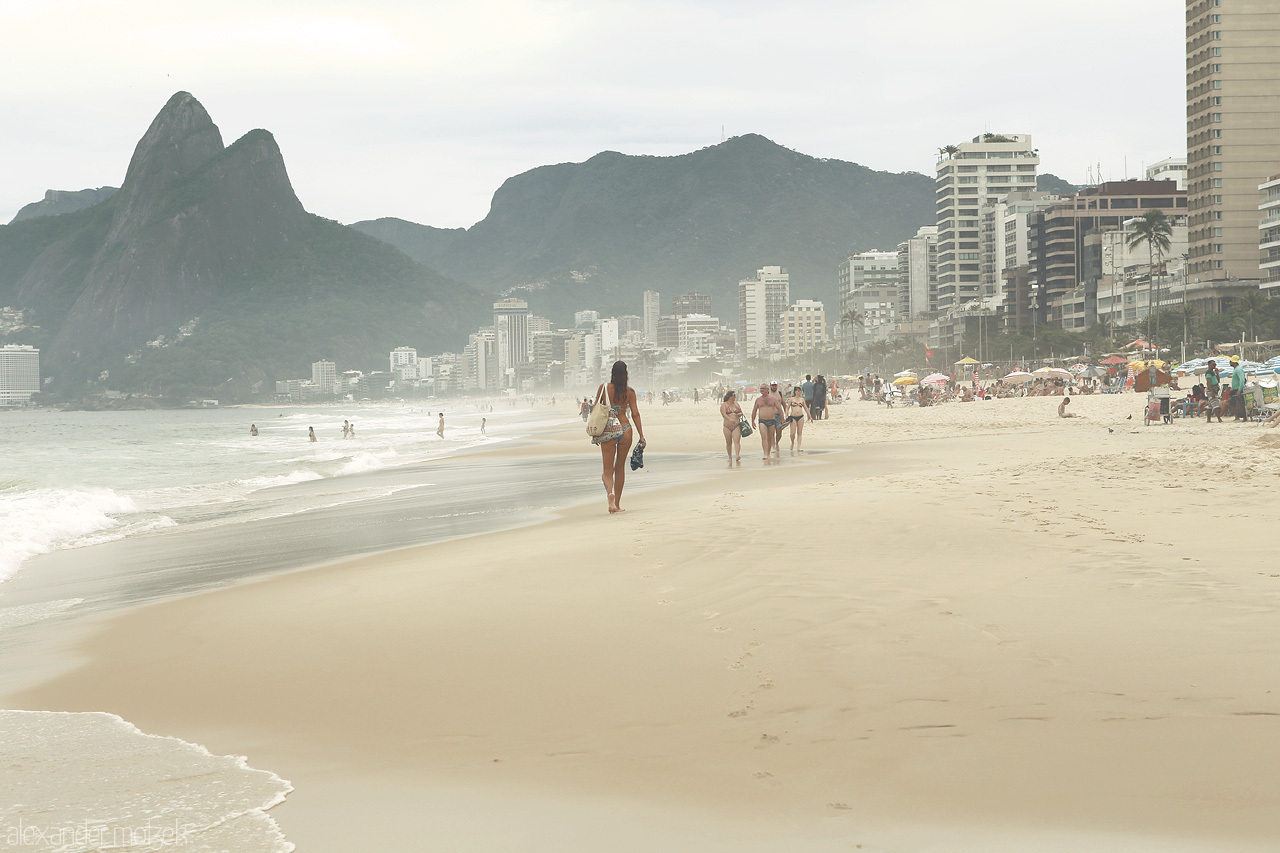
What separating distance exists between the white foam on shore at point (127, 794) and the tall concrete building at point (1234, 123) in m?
123

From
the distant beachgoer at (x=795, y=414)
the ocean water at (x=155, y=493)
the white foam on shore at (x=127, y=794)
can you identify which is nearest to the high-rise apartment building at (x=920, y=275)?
the ocean water at (x=155, y=493)

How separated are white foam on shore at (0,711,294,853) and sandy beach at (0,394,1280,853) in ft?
0.43

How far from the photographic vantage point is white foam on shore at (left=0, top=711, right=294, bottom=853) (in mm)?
3020

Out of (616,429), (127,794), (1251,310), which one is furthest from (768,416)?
(1251,310)

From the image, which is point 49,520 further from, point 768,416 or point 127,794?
point 127,794

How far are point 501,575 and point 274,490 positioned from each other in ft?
47.7

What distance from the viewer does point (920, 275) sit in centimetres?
18875

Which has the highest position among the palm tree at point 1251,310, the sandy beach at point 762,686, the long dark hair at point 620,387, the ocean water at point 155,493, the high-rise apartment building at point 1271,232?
the high-rise apartment building at point 1271,232

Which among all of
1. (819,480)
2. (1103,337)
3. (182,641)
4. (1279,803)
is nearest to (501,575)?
(182,641)

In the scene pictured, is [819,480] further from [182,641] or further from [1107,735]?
[1107,735]

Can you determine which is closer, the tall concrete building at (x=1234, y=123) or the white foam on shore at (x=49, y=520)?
the white foam on shore at (x=49, y=520)

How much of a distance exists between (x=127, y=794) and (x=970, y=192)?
18245 cm

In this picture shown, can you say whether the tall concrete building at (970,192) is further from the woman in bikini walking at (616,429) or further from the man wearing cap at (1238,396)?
the woman in bikini walking at (616,429)

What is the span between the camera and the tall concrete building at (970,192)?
553ft
